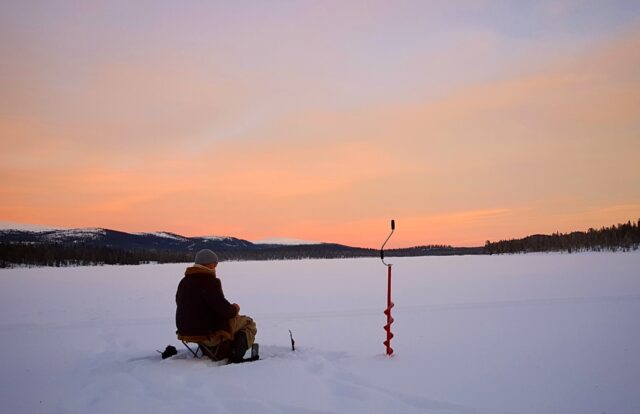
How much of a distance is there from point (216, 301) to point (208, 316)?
8.9 inches

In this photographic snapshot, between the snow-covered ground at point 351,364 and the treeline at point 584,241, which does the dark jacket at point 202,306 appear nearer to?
the snow-covered ground at point 351,364

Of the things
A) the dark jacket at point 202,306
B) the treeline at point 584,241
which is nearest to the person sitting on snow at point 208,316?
the dark jacket at point 202,306

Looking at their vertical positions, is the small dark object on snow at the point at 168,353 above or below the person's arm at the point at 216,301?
below

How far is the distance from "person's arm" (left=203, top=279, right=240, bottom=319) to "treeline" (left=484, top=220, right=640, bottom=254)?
75.5m

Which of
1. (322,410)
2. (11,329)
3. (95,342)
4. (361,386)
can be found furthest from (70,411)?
(11,329)

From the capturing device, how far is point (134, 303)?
1508cm

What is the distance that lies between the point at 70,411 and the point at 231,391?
156 centimetres

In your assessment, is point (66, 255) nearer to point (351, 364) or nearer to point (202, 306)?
point (202, 306)

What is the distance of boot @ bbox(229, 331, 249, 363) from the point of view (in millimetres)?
6055

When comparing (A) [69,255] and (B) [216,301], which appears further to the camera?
(A) [69,255]

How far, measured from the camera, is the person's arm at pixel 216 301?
5977 mm

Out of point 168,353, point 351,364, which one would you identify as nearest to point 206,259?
point 168,353

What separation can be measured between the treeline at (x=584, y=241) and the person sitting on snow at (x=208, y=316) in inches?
2967

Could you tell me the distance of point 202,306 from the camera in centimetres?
600
